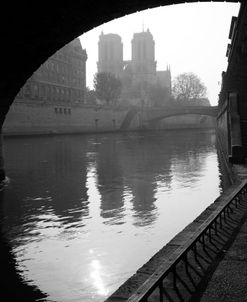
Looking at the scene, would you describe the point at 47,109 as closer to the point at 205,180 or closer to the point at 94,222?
the point at 205,180

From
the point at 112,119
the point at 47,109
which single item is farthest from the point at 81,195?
the point at 112,119

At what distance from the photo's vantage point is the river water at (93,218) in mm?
7797

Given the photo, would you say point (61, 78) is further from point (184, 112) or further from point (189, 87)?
point (189, 87)

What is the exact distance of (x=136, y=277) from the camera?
5402 millimetres

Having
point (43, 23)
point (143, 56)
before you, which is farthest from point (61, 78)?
point (143, 56)

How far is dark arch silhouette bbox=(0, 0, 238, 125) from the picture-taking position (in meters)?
10.6

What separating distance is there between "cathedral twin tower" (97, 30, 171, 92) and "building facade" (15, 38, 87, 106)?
73.3 m

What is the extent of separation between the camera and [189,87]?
13050cm

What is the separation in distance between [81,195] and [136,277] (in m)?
10.9

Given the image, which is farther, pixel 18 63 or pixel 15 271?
pixel 18 63

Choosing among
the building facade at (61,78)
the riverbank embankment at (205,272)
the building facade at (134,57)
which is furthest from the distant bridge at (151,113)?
the riverbank embankment at (205,272)

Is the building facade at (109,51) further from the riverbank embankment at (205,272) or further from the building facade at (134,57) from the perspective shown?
the riverbank embankment at (205,272)

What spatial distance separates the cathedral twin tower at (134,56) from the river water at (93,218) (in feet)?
523

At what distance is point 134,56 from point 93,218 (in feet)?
597
